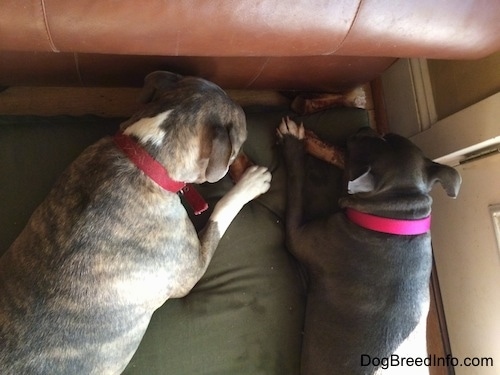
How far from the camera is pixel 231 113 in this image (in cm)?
231

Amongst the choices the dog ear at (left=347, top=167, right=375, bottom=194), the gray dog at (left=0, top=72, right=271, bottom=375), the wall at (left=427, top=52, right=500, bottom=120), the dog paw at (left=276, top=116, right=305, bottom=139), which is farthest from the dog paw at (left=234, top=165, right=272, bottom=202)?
the wall at (left=427, top=52, right=500, bottom=120)

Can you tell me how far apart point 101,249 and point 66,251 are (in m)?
0.13

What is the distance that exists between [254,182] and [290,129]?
39cm

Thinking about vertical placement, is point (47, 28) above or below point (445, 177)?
above

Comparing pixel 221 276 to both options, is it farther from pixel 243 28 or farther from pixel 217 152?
pixel 243 28

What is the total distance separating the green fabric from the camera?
2604 millimetres

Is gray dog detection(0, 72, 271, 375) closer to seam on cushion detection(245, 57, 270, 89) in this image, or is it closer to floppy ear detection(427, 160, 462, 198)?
seam on cushion detection(245, 57, 270, 89)

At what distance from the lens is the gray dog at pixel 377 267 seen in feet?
8.02

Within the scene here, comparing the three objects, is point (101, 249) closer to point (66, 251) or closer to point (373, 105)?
point (66, 251)

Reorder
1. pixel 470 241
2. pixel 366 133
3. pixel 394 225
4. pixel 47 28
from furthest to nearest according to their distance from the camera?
1. pixel 470 241
2. pixel 366 133
3. pixel 394 225
4. pixel 47 28

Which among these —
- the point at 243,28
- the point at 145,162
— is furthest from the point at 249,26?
the point at 145,162

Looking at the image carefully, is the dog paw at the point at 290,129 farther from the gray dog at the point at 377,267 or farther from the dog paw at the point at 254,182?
the gray dog at the point at 377,267

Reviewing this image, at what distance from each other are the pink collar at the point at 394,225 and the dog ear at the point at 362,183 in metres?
0.15

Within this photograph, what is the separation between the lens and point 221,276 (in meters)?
2.73
